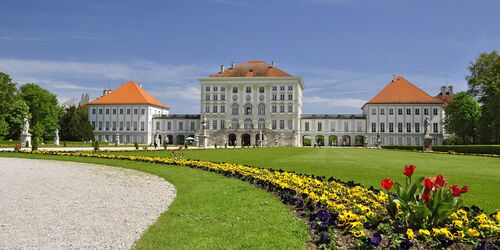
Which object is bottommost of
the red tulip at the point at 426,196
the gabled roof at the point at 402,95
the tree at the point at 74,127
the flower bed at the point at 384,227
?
the flower bed at the point at 384,227

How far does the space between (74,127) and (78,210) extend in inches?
2587

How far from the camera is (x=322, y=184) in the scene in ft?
30.2

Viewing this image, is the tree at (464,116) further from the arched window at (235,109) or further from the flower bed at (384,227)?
the flower bed at (384,227)

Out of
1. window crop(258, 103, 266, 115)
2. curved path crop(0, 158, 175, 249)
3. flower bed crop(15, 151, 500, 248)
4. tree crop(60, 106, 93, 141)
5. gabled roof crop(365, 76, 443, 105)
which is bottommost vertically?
curved path crop(0, 158, 175, 249)

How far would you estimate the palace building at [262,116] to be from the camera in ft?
243

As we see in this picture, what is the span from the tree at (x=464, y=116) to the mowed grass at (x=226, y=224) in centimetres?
5338

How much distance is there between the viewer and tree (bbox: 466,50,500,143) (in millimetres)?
43978

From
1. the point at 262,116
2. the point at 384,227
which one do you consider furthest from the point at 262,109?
the point at 384,227

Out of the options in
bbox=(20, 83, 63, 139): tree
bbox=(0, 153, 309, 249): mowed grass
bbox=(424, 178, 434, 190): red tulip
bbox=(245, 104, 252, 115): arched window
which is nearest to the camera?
bbox=(424, 178, 434, 190): red tulip

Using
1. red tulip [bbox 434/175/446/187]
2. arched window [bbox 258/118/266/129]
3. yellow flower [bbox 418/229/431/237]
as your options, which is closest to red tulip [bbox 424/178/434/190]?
red tulip [bbox 434/175/446/187]

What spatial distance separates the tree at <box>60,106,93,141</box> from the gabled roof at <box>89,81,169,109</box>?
11.8m

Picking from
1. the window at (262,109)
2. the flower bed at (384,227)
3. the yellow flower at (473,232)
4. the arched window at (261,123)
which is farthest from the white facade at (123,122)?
the yellow flower at (473,232)

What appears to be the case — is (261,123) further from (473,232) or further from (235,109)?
(473,232)

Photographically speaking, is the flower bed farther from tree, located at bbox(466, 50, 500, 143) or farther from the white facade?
the white facade
